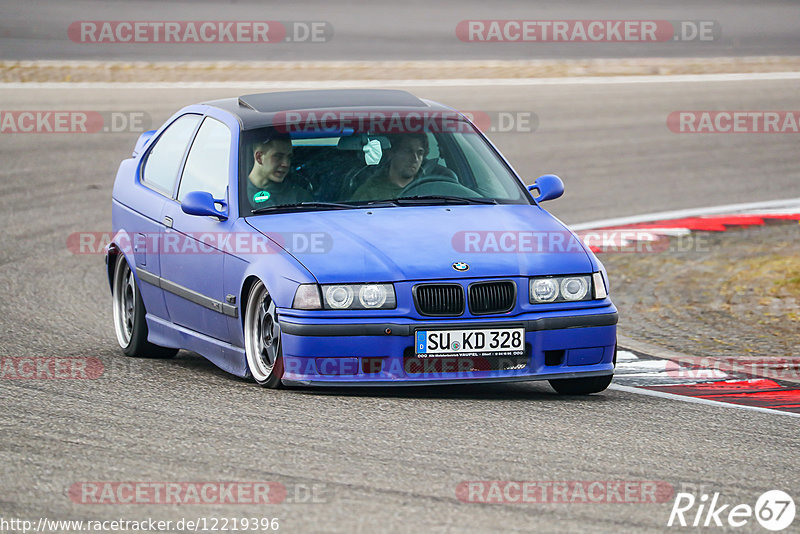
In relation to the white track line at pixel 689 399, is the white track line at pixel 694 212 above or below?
below

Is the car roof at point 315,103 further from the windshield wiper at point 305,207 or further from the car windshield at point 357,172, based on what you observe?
the windshield wiper at point 305,207

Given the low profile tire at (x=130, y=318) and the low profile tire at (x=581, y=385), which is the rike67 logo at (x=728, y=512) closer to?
the low profile tire at (x=581, y=385)

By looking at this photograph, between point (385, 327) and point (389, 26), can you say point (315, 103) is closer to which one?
point (385, 327)

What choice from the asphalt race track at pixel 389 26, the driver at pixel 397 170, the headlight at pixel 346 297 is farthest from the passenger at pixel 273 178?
the asphalt race track at pixel 389 26

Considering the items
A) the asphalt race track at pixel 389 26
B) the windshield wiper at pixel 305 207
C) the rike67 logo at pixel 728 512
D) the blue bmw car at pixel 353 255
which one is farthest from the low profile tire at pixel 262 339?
the asphalt race track at pixel 389 26

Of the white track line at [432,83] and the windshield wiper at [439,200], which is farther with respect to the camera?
the white track line at [432,83]

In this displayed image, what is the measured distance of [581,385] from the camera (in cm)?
779

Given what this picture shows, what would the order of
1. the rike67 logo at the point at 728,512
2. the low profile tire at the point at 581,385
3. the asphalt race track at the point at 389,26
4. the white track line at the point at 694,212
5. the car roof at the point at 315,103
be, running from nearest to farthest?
the rike67 logo at the point at 728,512 < the low profile tire at the point at 581,385 < the car roof at the point at 315,103 < the white track line at the point at 694,212 < the asphalt race track at the point at 389,26

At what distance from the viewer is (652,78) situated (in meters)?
23.6

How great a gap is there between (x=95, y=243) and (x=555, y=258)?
7026mm

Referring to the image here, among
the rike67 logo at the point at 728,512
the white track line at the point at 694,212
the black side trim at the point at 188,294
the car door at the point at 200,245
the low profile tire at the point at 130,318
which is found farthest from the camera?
the white track line at the point at 694,212

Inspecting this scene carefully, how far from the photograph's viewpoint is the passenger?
813 centimetres

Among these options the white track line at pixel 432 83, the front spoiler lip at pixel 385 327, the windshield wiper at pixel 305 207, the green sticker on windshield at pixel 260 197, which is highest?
the green sticker on windshield at pixel 260 197

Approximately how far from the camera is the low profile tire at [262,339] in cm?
745
